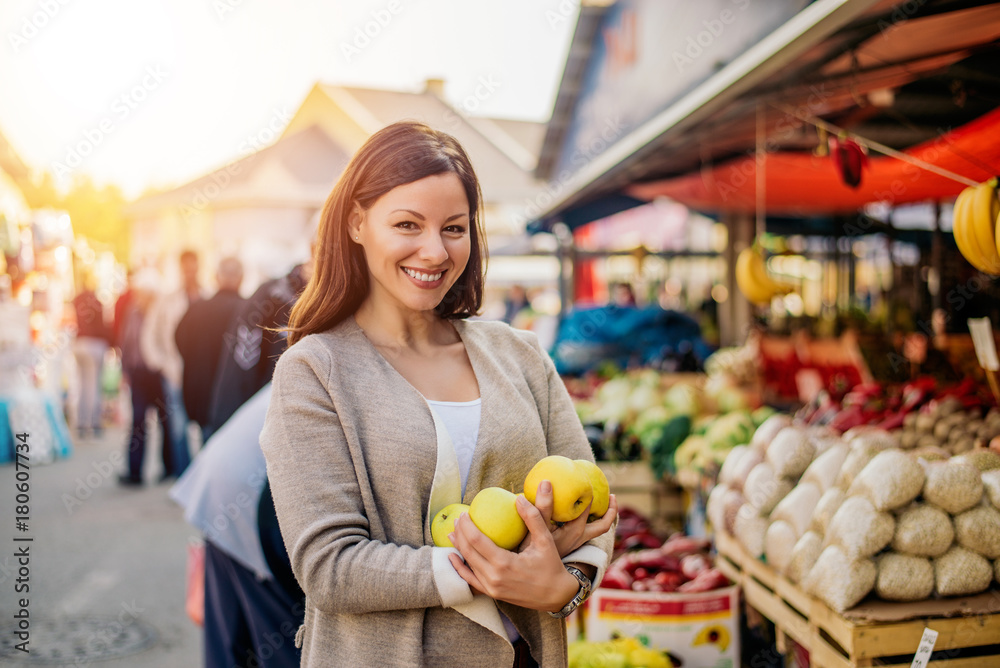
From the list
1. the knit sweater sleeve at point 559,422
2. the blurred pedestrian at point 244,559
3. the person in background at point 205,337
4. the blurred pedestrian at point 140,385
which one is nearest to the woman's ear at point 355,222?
the knit sweater sleeve at point 559,422

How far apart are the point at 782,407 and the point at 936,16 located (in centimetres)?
379

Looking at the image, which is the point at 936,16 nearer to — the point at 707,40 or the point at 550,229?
the point at 707,40

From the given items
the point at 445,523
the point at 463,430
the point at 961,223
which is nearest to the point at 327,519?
the point at 445,523

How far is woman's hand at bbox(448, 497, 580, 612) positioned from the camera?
1.42 meters

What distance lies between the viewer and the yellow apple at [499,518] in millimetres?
1438

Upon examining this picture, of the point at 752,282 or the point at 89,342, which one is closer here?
the point at 752,282

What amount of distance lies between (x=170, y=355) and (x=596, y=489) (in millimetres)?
7717

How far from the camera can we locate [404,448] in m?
1.55

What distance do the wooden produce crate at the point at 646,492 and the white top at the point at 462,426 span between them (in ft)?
11.1

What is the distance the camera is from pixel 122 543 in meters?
6.15

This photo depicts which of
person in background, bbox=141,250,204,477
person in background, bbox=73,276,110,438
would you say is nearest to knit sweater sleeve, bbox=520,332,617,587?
person in background, bbox=141,250,204,477

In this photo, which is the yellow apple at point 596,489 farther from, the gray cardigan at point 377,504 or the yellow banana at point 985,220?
the yellow banana at point 985,220

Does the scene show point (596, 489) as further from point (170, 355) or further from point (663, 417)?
point (170, 355)

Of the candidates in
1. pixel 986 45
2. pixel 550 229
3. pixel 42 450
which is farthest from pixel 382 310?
pixel 42 450
